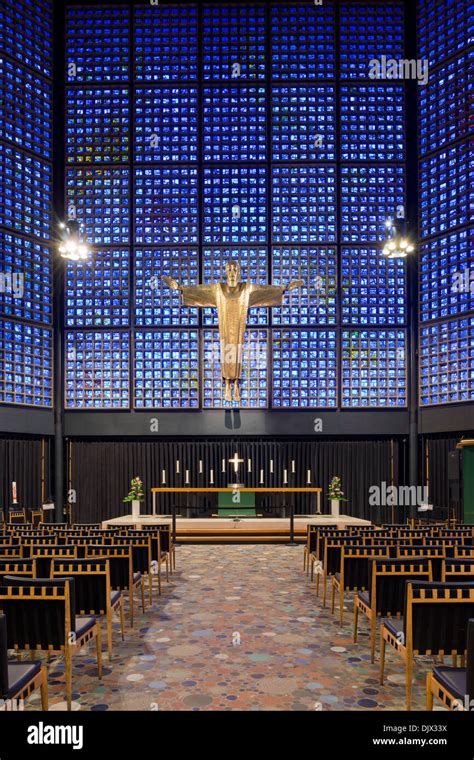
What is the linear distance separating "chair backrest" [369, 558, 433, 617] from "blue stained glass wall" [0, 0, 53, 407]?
544 inches

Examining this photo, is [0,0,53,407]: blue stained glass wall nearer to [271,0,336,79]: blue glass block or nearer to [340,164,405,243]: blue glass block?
[271,0,336,79]: blue glass block

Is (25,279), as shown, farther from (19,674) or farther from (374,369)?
(19,674)

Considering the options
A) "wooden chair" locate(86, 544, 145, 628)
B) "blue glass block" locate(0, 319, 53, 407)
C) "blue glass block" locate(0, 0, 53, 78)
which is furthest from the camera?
"blue glass block" locate(0, 0, 53, 78)

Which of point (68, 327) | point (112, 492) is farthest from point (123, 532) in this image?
point (68, 327)

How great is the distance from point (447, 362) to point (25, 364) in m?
12.6

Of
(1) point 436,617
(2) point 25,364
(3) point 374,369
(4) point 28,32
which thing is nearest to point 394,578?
(1) point 436,617

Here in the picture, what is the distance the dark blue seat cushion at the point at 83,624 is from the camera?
5129mm

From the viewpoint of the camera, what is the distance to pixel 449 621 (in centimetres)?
457

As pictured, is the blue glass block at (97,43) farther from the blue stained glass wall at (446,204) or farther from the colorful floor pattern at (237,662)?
the colorful floor pattern at (237,662)

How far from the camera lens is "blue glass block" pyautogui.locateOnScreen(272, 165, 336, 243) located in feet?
62.1

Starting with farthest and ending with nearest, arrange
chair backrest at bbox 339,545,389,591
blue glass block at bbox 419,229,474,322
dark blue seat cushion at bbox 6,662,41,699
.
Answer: blue glass block at bbox 419,229,474,322 < chair backrest at bbox 339,545,389,591 < dark blue seat cushion at bbox 6,662,41,699

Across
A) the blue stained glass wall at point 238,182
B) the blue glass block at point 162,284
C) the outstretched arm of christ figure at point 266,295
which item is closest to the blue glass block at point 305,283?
the blue stained glass wall at point 238,182

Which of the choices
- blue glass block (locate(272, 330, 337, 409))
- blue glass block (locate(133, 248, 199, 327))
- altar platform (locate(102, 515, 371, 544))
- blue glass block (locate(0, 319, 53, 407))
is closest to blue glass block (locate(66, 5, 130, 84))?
blue glass block (locate(133, 248, 199, 327))
